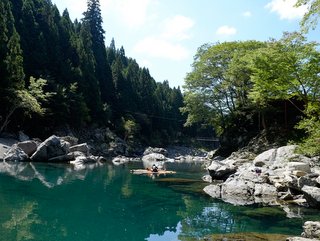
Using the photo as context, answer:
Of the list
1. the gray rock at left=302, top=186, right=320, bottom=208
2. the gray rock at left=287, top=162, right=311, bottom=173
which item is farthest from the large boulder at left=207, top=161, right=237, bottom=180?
the gray rock at left=302, top=186, right=320, bottom=208

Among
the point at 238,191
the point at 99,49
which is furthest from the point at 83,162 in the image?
the point at 99,49

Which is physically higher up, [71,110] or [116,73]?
[116,73]

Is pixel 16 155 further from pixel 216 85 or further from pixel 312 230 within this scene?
pixel 312 230

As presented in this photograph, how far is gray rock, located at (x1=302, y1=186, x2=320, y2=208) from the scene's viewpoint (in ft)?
50.2

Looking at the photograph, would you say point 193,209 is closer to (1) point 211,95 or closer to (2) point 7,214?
(2) point 7,214

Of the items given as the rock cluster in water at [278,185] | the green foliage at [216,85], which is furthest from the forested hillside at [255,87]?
the rock cluster in water at [278,185]

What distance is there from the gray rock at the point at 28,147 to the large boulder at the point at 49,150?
964 millimetres

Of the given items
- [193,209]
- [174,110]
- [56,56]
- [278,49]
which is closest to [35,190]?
[193,209]

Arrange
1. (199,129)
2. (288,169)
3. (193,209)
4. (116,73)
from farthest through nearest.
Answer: (199,129), (116,73), (288,169), (193,209)

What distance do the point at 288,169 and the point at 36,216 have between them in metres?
14.4

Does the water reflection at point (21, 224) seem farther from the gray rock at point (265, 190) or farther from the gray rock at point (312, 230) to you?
the gray rock at point (265, 190)

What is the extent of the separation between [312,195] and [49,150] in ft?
99.8

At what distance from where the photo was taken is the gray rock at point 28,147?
38.0 m

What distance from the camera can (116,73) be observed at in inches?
3322
